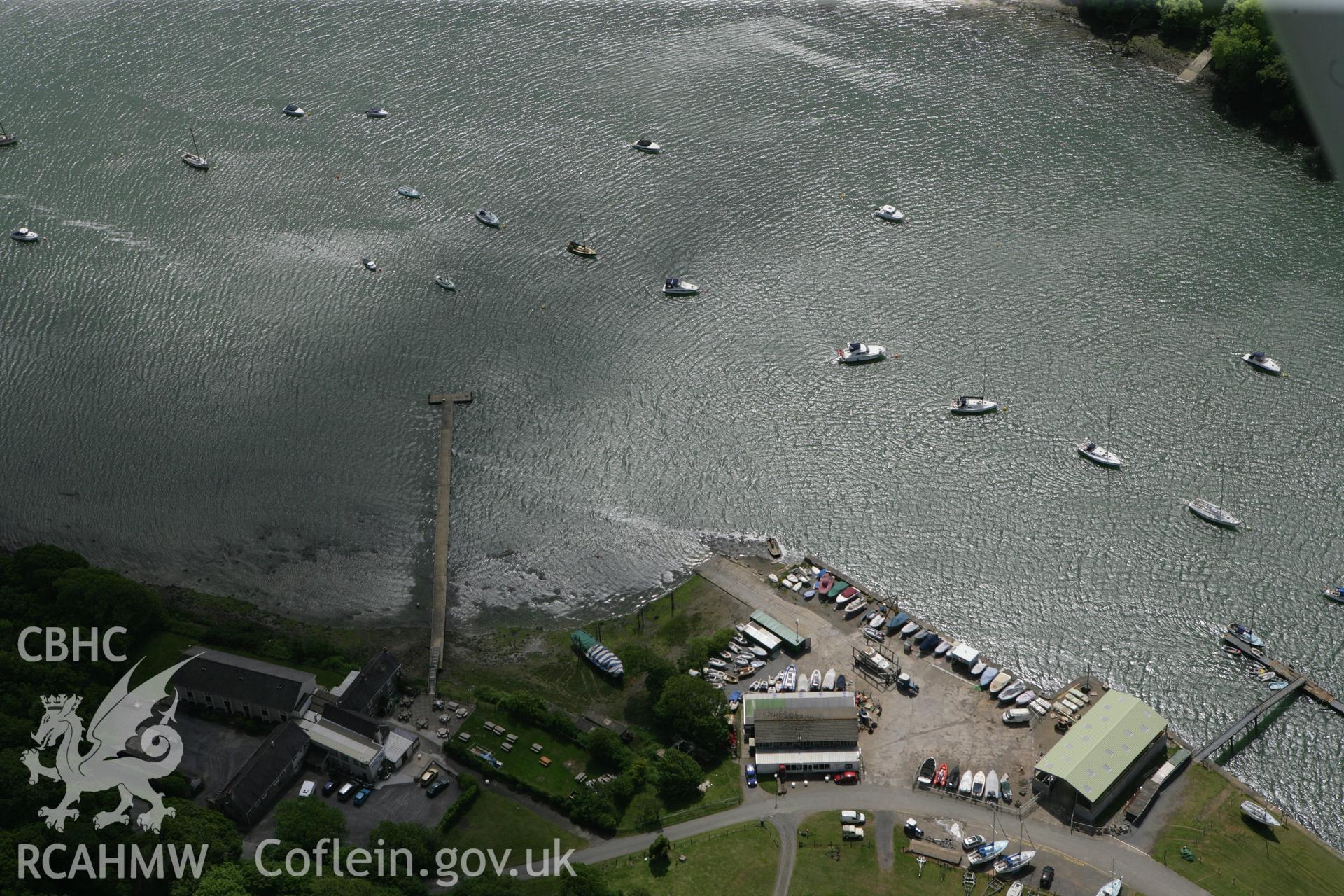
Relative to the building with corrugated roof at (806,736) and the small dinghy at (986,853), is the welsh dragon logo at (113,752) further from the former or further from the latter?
the small dinghy at (986,853)

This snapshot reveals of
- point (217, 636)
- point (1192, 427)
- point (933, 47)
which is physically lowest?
point (217, 636)

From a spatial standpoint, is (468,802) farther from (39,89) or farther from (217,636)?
(39,89)

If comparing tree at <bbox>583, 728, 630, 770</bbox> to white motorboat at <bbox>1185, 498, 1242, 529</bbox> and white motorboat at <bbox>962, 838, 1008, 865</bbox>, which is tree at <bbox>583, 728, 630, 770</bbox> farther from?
white motorboat at <bbox>1185, 498, 1242, 529</bbox>

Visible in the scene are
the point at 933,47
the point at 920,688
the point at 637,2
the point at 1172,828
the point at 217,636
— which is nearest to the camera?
the point at 1172,828

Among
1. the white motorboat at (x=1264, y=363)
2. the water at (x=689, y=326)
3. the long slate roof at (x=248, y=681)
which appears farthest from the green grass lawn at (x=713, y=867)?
the white motorboat at (x=1264, y=363)

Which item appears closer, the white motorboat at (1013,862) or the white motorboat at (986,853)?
the white motorboat at (1013,862)

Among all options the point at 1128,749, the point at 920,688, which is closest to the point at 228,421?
the point at 920,688

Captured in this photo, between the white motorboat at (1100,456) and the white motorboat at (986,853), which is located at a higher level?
the white motorboat at (1100,456)
